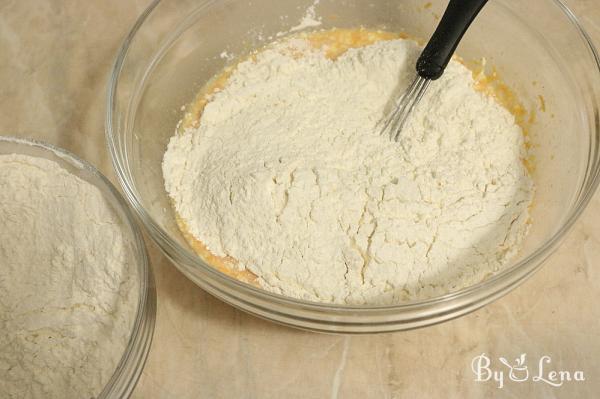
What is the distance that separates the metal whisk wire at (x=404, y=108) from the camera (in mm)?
1189

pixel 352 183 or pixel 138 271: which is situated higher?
pixel 352 183

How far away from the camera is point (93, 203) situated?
3.69ft

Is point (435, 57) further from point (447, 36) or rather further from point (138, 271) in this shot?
point (138, 271)

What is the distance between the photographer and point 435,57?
120 cm

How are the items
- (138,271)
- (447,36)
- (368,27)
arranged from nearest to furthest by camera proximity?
(138,271), (447,36), (368,27)

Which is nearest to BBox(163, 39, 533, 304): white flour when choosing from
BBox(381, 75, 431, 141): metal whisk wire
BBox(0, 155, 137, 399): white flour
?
BBox(381, 75, 431, 141): metal whisk wire

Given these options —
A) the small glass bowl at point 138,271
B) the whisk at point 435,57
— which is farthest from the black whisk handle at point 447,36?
the small glass bowl at point 138,271

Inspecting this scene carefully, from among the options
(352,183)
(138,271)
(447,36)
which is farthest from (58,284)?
(447,36)

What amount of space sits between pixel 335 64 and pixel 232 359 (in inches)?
24.7

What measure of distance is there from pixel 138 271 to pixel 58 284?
147mm

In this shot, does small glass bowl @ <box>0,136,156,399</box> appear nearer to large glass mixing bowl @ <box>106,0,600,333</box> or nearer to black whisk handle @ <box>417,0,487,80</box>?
large glass mixing bowl @ <box>106,0,600,333</box>

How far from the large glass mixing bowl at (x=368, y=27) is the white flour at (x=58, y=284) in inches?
4.4

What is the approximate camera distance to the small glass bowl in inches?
39.0

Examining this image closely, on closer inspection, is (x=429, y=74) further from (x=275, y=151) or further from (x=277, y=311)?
(x=277, y=311)
